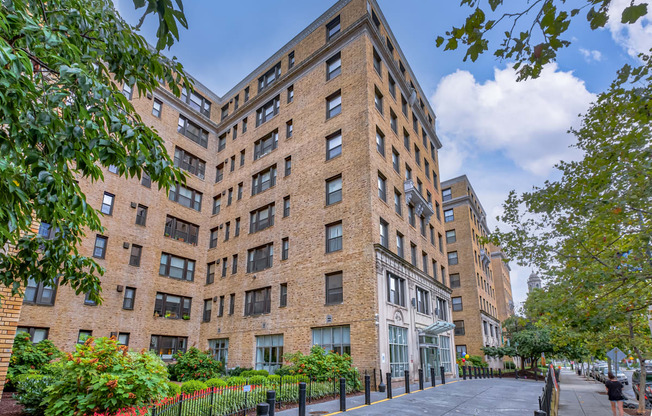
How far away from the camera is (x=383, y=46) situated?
2875cm

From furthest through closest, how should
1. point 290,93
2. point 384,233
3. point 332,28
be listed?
point 290,93 → point 332,28 → point 384,233

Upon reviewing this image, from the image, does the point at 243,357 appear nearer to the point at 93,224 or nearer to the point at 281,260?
the point at 281,260

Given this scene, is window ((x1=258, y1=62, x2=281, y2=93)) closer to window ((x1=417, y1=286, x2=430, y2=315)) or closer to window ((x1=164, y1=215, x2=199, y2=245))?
window ((x1=164, y1=215, x2=199, y2=245))

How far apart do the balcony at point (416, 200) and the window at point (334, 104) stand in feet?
24.7

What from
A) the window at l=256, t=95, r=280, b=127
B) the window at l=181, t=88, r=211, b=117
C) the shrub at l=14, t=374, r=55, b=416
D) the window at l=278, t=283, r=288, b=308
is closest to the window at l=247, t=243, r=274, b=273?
the window at l=278, t=283, r=288, b=308

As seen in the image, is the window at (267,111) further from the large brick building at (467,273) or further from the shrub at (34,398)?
the large brick building at (467,273)

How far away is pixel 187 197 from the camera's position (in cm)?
3384

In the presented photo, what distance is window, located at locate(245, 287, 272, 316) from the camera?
2728cm

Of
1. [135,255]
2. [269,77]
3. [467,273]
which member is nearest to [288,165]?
[269,77]

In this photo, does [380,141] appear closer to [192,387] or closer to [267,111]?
[267,111]

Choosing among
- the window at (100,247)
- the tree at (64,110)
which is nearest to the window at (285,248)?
the window at (100,247)

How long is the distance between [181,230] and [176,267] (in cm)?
315

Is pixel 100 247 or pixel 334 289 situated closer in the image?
pixel 334 289

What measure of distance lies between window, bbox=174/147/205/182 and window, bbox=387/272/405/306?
20.5m
